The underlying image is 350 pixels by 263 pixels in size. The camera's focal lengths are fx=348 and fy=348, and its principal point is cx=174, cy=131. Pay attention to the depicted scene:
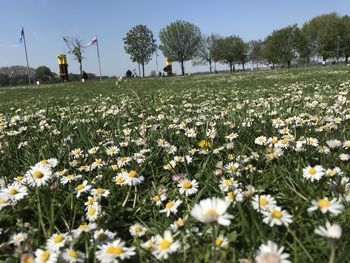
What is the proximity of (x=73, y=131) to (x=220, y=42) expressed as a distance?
3381 inches

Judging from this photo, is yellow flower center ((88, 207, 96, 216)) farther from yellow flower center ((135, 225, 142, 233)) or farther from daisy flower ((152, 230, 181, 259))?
daisy flower ((152, 230, 181, 259))

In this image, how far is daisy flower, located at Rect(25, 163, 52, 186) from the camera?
2.09 meters

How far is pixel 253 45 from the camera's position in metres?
92.6

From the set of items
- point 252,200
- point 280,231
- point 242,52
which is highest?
point 242,52

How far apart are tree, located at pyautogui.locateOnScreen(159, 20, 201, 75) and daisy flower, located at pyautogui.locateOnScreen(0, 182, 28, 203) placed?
84.1 m

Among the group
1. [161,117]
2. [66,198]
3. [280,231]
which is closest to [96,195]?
[66,198]

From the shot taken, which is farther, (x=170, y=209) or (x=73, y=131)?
(x=73, y=131)

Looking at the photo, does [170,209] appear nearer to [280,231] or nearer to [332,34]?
[280,231]

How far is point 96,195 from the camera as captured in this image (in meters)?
2.07

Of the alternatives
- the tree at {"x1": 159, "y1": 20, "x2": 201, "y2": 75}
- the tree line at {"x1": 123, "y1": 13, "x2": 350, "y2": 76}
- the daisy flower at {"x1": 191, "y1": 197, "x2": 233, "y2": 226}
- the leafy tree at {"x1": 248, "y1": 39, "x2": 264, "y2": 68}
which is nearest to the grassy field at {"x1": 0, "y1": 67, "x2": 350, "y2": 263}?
the daisy flower at {"x1": 191, "y1": 197, "x2": 233, "y2": 226}

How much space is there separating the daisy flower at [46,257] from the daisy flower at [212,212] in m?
0.68

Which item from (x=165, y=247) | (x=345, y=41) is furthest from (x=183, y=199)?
(x=345, y=41)

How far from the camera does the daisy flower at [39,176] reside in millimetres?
2090

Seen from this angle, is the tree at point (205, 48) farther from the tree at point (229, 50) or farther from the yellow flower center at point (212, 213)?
the yellow flower center at point (212, 213)
